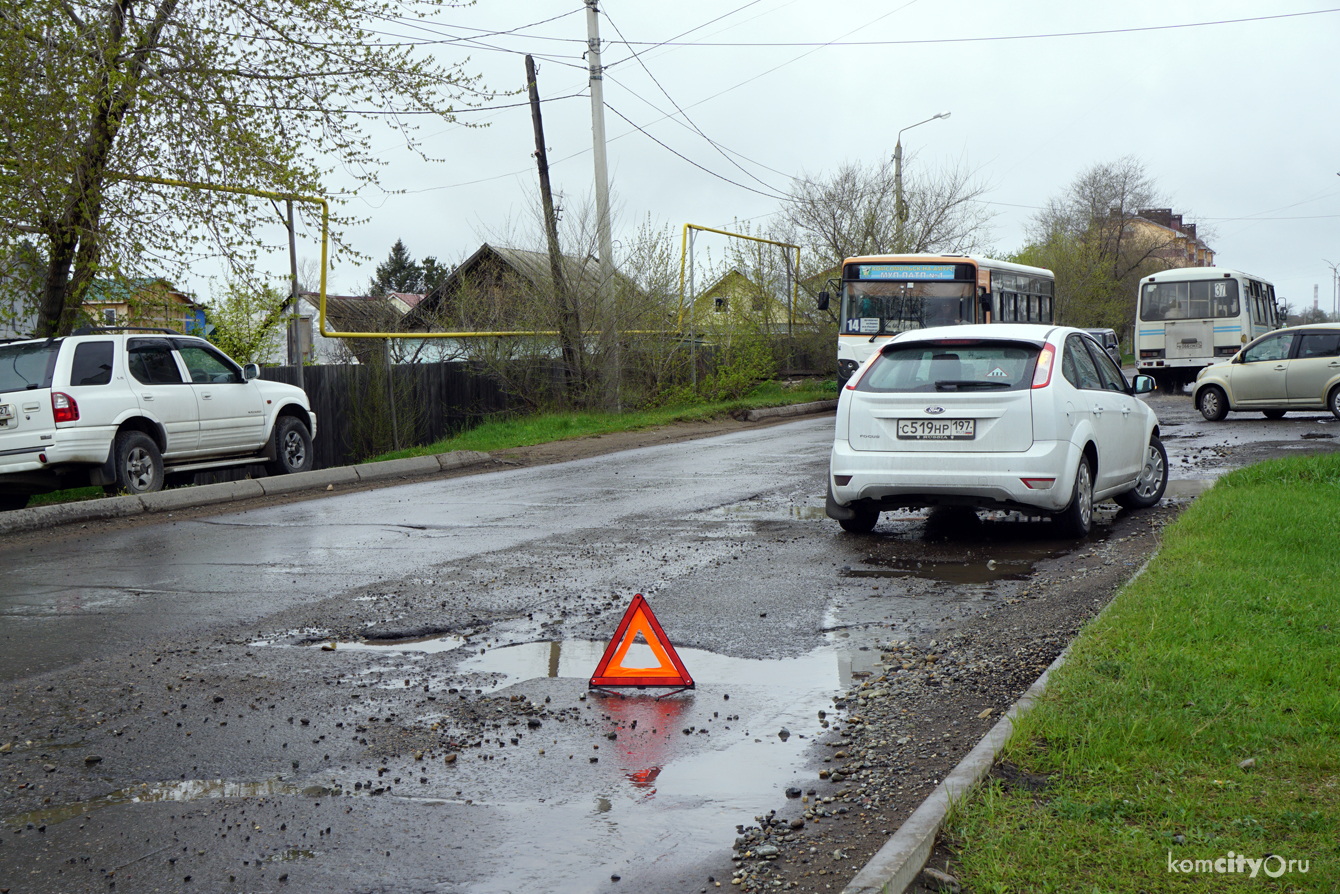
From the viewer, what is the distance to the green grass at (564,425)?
19.3 meters

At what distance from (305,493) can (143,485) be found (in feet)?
5.64

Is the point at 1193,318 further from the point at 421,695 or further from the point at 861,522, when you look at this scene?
the point at 421,695

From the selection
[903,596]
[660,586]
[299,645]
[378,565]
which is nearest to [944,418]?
[903,596]

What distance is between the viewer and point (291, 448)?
1592 centimetres

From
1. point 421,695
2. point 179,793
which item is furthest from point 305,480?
point 179,793

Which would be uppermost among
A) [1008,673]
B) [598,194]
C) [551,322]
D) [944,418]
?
[598,194]

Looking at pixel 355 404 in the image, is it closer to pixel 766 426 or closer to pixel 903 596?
pixel 766 426

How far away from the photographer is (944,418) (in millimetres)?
8562

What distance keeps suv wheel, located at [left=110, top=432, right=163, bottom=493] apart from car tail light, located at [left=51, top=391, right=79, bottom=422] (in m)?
0.64

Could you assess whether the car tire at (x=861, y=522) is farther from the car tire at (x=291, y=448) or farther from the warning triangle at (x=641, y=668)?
the car tire at (x=291, y=448)

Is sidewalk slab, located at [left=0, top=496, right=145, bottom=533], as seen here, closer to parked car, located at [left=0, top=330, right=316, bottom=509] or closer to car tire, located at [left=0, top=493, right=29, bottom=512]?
parked car, located at [left=0, top=330, right=316, bottom=509]

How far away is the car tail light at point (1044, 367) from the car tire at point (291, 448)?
10.4 metres

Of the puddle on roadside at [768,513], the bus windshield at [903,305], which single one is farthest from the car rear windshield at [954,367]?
the bus windshield at [903,305]

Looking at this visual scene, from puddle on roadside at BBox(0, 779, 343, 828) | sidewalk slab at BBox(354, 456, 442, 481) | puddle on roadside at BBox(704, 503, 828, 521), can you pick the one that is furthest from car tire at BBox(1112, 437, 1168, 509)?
sidewalk slab at BBox(354, 456, 442, 481)
